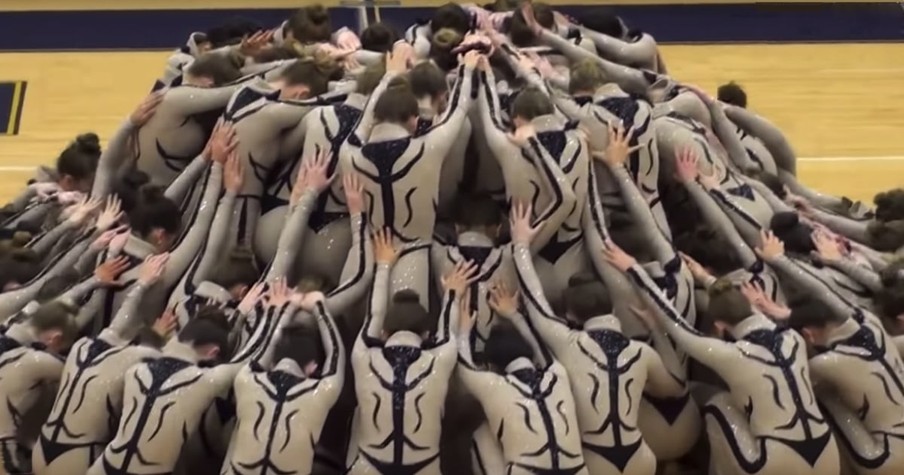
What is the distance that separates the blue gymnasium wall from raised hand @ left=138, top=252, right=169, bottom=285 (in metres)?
3.70

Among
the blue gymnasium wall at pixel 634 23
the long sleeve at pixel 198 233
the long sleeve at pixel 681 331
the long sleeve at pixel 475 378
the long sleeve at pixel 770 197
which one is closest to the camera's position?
the long sleeve at pixel 475 378

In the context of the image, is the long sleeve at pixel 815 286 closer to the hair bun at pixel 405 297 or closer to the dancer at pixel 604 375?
the dancer at pixel 604 375

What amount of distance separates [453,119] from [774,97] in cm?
346

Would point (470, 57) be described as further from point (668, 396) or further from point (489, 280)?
point (668, 396)

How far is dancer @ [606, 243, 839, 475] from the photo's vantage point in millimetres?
3068

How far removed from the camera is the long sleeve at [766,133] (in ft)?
14.0

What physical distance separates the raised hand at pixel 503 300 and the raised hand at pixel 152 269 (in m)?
0.89

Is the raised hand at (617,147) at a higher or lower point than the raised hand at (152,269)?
higher

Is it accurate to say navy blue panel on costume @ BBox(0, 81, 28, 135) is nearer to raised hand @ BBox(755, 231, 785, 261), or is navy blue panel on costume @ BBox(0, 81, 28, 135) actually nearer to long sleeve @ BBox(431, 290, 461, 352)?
long sleeve @ BBox(431, 290, 461, 352)

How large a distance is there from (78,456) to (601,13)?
7.44 feet

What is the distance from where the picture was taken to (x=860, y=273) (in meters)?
3.61

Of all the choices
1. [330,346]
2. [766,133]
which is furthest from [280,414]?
[766,133]

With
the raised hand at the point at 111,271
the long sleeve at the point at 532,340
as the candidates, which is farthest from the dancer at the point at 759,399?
the raised hand at the point at 111,271

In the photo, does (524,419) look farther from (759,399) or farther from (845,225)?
(845,225)
